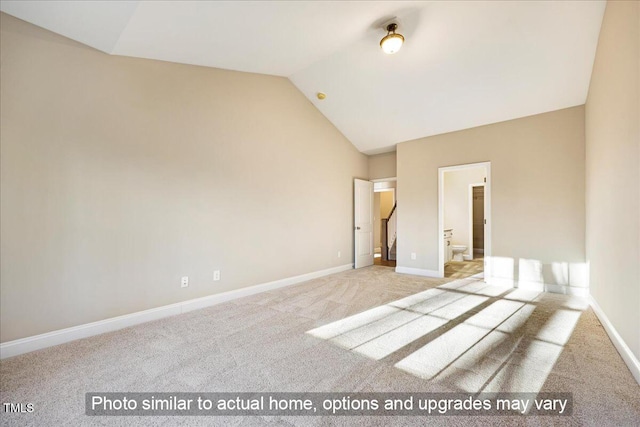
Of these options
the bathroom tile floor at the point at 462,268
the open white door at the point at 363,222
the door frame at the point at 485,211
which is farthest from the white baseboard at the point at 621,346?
the open white door at the point at 363,222

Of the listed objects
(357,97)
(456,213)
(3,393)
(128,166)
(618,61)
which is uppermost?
(357,97)

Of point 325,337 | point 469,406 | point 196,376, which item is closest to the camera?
point 469,406

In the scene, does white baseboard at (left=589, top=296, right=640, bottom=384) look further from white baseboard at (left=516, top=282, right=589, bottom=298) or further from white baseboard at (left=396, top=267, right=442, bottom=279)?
white baseboard at (left=396, top=267, right=442, bottom=279)

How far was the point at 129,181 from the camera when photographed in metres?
2.81

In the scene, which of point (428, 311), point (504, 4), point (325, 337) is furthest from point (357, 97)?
point (325, 337)

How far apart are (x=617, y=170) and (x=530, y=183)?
1.94m

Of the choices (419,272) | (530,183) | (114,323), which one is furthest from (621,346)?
(114,323)

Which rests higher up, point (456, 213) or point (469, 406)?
point (456, 213)

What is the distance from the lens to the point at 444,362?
208cm

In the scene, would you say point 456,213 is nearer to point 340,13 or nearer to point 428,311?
point 428,311

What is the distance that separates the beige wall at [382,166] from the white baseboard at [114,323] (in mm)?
3644

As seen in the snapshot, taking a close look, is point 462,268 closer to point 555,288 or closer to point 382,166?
point 555,288

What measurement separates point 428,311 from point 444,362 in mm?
1146

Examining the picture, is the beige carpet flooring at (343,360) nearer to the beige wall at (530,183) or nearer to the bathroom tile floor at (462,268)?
the beige wall at (530,183)
